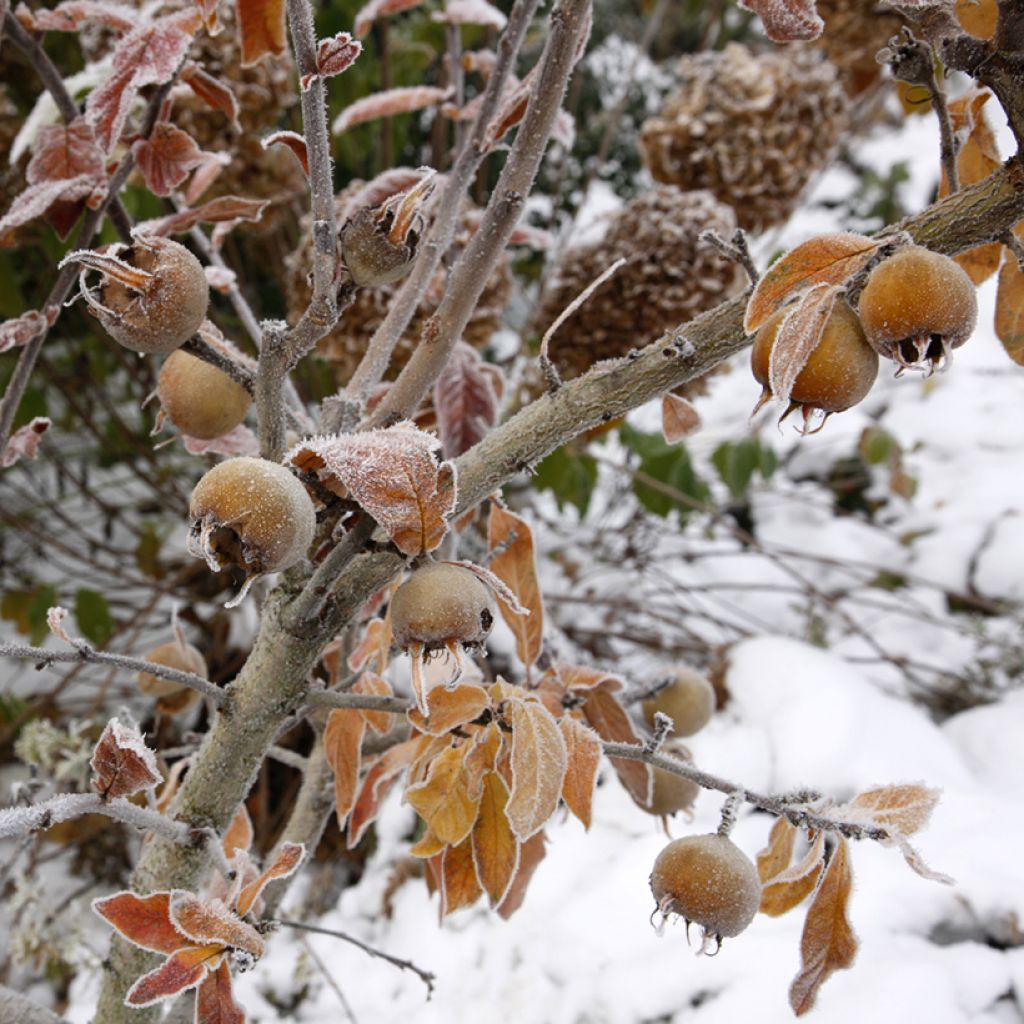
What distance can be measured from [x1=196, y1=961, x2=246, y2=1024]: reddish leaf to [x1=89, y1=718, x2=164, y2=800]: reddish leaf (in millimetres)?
80

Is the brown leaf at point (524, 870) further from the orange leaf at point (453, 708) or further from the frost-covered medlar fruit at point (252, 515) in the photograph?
the frost-covered medlar fruit at point (252, 515)

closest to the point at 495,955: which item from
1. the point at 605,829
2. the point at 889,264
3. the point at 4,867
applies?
the point at 605,829

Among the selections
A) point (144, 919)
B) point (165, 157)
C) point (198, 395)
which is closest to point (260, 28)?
point (165, 157)

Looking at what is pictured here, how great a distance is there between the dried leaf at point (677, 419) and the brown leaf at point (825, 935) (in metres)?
0.20

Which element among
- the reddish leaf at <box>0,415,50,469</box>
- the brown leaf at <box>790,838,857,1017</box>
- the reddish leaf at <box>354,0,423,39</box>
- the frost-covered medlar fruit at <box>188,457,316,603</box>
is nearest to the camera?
the frost-covered medlar fruit at <box>188,457,316,603</box>

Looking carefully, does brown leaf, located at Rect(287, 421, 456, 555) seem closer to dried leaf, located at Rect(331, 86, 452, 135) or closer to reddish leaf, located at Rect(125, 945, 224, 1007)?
reddish leaf, located at Rect(125, 945, 224, 1007)

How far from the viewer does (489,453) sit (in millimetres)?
396

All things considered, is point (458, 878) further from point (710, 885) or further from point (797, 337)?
point (797, 337)

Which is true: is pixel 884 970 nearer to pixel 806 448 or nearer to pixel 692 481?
pixel 692 481

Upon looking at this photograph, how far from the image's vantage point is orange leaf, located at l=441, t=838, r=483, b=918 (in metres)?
0.46

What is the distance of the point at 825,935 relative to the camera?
15.8 inches

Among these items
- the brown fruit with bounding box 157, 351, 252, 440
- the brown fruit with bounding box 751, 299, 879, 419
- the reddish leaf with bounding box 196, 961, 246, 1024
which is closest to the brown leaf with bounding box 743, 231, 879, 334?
the brown fruit with bounding box 751, 299, 879, 419

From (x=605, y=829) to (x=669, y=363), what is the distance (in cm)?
68

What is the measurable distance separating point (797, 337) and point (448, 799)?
0.85 ft
